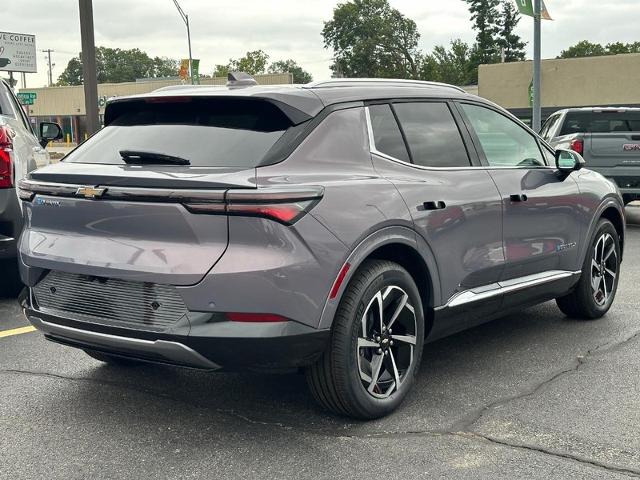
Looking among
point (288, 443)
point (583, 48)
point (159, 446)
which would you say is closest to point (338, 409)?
point (288, 443)

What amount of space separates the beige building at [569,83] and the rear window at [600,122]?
73.0 ft

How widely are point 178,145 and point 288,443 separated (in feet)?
4.91

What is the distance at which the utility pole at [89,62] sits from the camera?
41.6ft

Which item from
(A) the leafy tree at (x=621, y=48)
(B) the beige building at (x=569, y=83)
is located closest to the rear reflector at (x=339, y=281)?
(B) the beige building at (x=569, y=83)

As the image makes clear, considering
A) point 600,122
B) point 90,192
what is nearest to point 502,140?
point 90,192

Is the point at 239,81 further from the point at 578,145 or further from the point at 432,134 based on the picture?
the point at 578,145

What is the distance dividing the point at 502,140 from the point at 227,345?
265cm

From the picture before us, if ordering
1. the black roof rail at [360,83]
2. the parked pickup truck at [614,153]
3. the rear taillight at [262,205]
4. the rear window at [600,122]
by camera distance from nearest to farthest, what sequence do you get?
the rear taillight at [262,205]
the black roof rail at [360,83]
the parked pickup truck at [614,153]
the rear window at [600,122]

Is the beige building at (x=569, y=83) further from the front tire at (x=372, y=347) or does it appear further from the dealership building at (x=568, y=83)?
the front tire at (x=372, y=347)

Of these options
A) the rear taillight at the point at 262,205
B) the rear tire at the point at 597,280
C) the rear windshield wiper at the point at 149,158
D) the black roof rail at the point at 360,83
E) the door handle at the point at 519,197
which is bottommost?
the rear tire at the point at 597,280

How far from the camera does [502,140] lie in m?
5.20

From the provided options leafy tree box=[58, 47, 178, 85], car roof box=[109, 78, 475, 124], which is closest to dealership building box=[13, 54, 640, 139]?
car roof box=[109, 78, 475, 124]

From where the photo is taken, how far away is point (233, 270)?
3.36 metres

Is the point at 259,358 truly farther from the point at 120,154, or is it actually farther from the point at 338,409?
the point at 120,154
